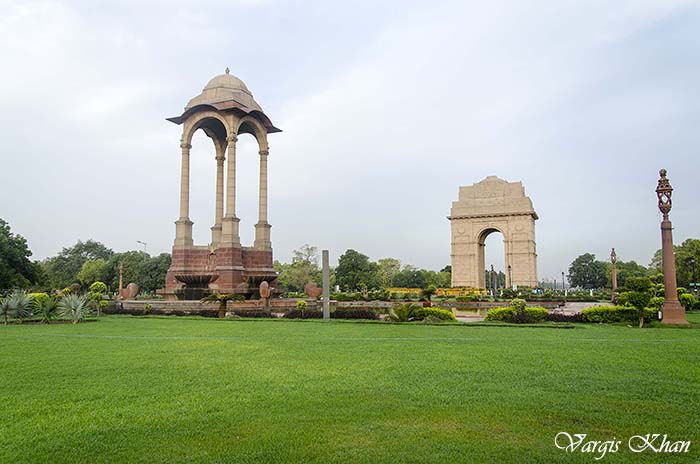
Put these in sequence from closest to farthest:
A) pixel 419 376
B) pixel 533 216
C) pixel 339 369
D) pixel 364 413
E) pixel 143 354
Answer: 1. pixel 364 413
2. pixel 419 376
3. pixel 339 369
4. pixel 143 354
5. pixel 533 216

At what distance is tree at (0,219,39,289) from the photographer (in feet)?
116

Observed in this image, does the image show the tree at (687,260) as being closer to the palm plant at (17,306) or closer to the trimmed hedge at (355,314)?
the trimmed hedge at (355,314)

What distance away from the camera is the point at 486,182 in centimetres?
6262

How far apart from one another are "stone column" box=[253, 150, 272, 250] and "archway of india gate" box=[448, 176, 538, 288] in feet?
125

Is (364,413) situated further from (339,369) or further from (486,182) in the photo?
(486,182)

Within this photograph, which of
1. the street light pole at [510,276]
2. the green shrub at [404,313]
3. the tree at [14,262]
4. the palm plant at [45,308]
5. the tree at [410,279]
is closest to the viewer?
the green shrub at [404,313]

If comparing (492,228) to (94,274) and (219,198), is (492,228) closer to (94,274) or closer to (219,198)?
(219,198)

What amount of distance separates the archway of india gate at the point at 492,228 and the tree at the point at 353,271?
445 inches

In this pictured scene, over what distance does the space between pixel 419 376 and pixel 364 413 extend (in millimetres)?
1850

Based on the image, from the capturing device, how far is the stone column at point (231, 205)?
26.7 metres

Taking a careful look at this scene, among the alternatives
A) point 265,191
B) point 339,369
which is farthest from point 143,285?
point 339,369

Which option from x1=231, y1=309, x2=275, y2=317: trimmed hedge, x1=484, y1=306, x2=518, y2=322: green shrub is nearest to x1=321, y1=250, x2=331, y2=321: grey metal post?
x1=231, y1=309, x2=275, y2=317: trimmed hedge

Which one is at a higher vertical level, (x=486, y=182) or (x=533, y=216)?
(x=486, y=182)

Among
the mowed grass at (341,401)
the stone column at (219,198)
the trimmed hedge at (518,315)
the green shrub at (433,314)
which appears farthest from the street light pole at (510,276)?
the mowed grass at (341,401)
